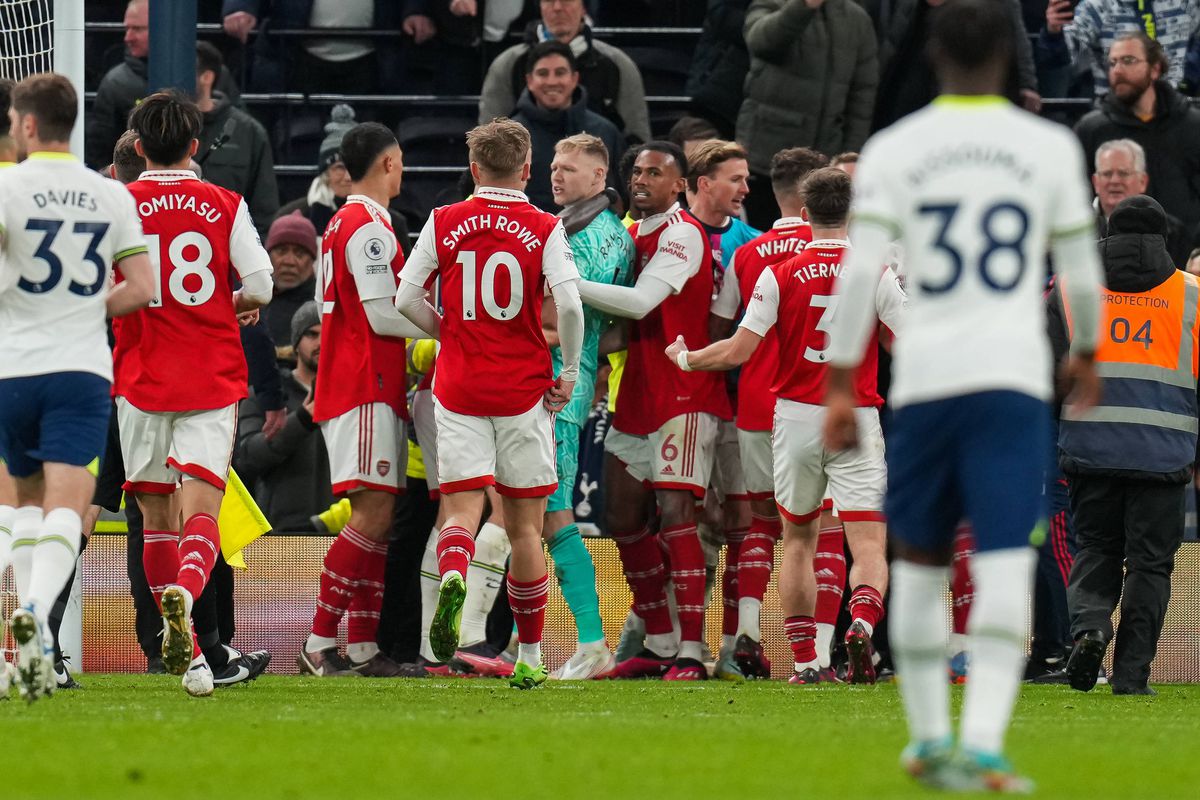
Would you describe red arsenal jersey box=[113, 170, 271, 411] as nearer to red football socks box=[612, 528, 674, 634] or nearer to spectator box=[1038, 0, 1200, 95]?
red football socks box=[612, 528, 674, 634]

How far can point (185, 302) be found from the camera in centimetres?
848

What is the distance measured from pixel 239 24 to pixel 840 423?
37.1 feet

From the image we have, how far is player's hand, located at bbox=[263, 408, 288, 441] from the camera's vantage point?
11.3 meters

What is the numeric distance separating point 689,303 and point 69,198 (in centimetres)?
408

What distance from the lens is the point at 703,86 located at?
14.3m

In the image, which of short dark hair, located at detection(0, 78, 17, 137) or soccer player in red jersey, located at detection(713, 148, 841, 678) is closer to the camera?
short dark hair, located at detection(0, 78, 17, 137)

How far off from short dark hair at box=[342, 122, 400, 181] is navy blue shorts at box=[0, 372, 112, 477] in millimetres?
2892

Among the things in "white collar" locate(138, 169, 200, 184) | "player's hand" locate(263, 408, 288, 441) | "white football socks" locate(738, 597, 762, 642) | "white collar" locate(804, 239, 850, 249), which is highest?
"white collar" locate(138, 169, 200, 184)

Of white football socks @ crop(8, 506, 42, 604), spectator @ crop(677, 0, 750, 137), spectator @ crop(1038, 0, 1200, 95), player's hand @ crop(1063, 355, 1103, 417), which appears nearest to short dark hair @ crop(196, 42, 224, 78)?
spectator @ crop(677, 0, 750, 137)

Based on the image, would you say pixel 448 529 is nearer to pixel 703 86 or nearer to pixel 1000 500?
pixel 1000 500

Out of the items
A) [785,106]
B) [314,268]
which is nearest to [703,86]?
[785,106]

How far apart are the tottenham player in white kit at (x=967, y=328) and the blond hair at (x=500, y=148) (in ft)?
13.8

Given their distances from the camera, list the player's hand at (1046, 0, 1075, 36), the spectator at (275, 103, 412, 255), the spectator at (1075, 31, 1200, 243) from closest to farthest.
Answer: the spectator at (1075, 31, 1200, 243)
the spectator at (275, 103, 412, 255)
the player's hand at (1046, 0, 1075, 36)

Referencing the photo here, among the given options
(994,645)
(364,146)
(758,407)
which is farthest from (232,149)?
(994,645)
